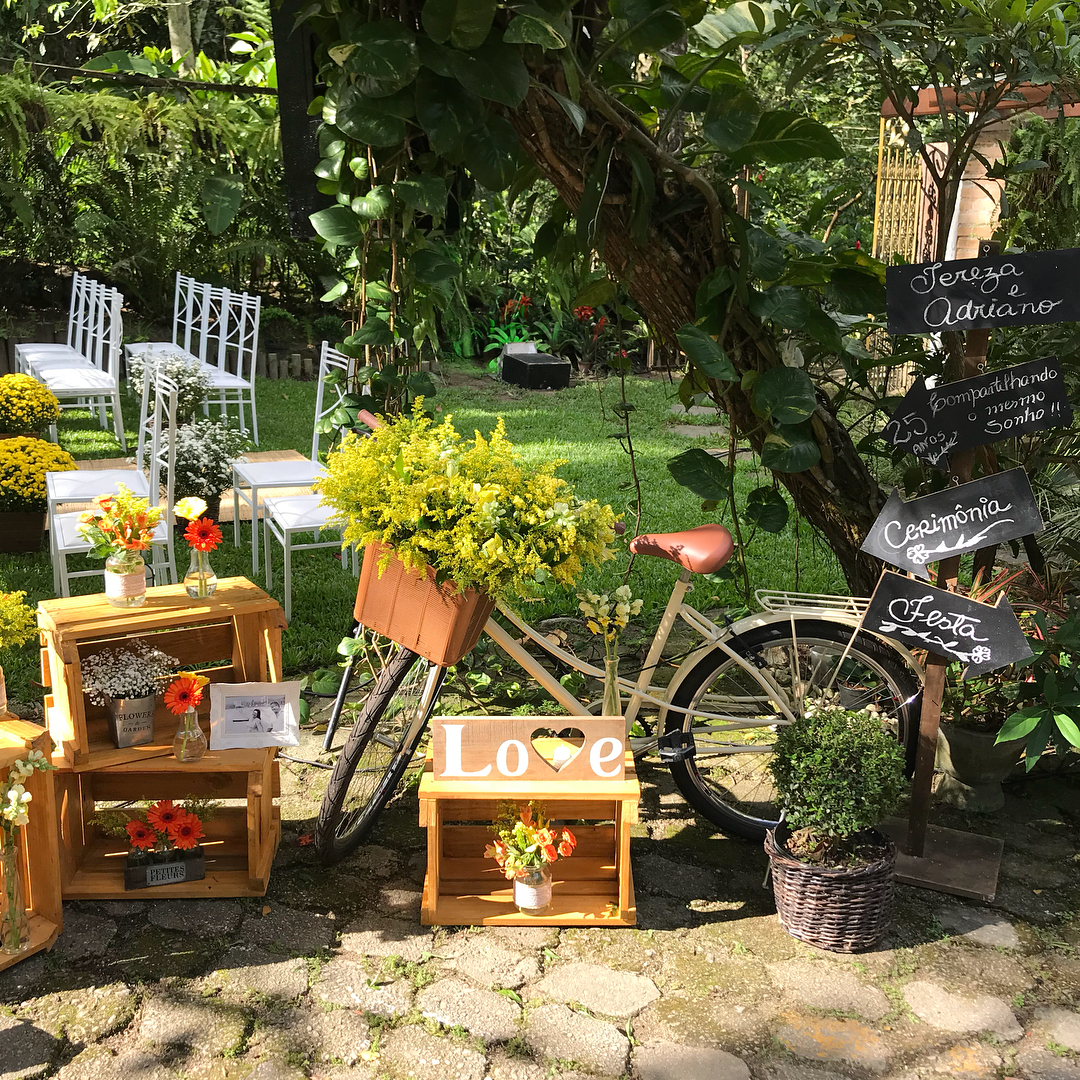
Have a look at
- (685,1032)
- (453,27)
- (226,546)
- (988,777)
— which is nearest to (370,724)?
(685,1032)

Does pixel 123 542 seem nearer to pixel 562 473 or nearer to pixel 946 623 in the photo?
pixel 946 623

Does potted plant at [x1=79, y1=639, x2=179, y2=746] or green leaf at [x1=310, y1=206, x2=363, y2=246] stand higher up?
green leaf at [x1=310, y1=206, x2=363, y2=246]

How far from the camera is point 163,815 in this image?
2746 mm

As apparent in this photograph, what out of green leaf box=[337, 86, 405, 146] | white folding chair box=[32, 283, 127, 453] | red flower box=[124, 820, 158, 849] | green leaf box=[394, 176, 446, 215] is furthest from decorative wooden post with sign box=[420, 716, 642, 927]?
white folding chair box=[32, 283, 127, 453]

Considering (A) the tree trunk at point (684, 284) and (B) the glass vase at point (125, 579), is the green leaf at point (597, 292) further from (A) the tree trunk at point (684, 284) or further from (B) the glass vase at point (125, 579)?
(B) the glass vase at point (125, 579)

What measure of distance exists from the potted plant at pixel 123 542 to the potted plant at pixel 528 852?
1112 millimetres

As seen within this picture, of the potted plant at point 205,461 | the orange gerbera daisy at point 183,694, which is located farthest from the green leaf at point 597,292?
the potted plant at point 205,461

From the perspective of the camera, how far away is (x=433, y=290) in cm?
304

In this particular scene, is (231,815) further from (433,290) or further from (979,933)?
(979,933)

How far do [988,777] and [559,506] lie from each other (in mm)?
1700

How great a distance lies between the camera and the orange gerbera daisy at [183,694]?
266cm

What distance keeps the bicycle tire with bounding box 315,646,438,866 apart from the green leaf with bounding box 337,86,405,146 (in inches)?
46.9

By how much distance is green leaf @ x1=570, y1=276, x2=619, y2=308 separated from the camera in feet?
10.4

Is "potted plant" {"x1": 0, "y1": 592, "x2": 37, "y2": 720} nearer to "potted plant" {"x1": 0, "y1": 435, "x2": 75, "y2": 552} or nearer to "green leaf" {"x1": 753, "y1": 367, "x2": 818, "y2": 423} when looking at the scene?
"green leaf" {"x1": 753, "y1": 367, "x2": 818, "y2": 423}
